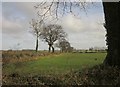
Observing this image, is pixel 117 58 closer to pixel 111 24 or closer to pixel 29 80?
pixel 111 24

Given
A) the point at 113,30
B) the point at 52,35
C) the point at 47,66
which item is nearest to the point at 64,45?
the point at 52,35

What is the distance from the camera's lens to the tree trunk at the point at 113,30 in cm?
1491

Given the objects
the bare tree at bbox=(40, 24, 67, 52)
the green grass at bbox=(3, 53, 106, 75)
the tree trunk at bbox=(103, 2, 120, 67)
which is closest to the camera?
the tree trunk at bbox=(103, 2, 120, 67)

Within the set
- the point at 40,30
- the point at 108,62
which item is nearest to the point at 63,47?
the point at 40,30

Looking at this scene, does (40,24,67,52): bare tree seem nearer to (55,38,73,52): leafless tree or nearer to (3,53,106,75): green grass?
(55,38,73,52): leafless tree

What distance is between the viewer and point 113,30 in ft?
49.4

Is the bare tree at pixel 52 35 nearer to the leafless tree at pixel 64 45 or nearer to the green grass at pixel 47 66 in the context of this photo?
the leafless tree at pixel 64 45

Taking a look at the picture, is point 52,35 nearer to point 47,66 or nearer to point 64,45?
point 64,45

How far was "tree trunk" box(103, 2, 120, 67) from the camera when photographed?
1491cm

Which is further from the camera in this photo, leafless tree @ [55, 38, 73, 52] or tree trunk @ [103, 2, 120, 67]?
leafless tree @ [55, 38, 73, 52]

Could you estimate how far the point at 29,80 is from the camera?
41.5 feet

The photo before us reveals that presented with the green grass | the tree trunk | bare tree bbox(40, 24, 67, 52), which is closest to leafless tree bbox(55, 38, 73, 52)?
bare tree bbox(40, 24, 67, 52)

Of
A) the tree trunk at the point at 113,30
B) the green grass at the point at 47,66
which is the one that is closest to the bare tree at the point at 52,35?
the green grass at the point at 47,66

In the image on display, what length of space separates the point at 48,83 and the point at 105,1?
19.4 feet
